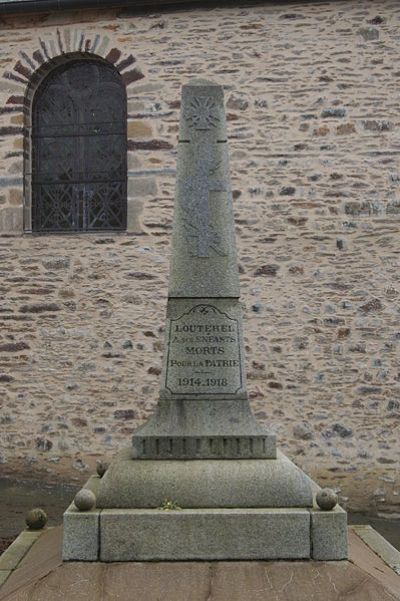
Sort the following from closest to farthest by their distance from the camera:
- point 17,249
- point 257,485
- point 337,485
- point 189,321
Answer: point 257,485 → point 189,321 → point 337,485 → point 17,249

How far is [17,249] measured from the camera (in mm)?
8570

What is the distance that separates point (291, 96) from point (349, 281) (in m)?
2.27

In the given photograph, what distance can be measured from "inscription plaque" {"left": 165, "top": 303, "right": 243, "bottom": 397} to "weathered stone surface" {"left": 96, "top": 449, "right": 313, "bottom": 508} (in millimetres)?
480

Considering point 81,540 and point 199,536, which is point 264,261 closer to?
point 199,536

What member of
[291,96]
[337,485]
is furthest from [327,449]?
[291,96]

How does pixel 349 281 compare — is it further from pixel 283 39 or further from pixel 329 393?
pixel 283 39

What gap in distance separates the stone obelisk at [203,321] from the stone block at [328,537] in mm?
486

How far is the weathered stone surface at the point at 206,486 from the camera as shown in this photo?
386 cm

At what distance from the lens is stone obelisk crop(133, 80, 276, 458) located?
4.09 metres

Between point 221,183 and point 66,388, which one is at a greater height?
point 221,183

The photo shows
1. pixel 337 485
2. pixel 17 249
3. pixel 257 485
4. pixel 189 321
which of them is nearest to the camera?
pixel 257 485

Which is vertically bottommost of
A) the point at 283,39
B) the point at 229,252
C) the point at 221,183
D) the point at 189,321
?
the point at 189,321

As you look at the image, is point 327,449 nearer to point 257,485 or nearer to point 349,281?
point 349,281

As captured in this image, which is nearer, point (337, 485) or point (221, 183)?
point (221, 183)
